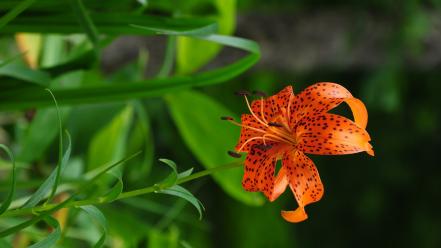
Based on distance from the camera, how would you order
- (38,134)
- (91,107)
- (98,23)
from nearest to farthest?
Answer: (98,23) < (38,134) < (91,107)

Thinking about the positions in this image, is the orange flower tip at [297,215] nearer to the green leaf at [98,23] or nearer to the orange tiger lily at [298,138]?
the orange tiger lily at [298,138]

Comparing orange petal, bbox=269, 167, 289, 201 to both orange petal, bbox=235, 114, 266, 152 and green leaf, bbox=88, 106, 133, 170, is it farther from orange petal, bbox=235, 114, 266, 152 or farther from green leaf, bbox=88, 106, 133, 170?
green leaf, bbox=88, 106, 133, 170

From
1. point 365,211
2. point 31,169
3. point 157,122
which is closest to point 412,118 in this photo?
point 365,211

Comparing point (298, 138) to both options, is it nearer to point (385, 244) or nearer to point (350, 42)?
point (350, 42)

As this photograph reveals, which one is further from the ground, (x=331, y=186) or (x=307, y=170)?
(x=307, y=170)

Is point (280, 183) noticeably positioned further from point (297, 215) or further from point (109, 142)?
point (109, 142)

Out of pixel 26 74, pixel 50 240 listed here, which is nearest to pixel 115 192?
pixel 50 240
